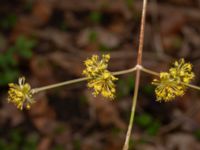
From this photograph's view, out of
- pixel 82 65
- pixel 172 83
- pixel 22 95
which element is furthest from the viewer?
pixel 82 65

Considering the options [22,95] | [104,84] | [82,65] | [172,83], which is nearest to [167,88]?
[172,83]

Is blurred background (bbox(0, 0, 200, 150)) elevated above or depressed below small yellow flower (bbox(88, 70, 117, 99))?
above

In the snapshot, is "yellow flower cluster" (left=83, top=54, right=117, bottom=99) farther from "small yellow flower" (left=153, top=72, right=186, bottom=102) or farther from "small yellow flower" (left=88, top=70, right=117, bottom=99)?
"small yellow flower" (left=153, top=72, right=186, bottom=102)

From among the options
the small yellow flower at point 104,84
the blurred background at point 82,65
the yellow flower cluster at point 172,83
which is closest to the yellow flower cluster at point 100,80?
the small yellow flower at point 104,84

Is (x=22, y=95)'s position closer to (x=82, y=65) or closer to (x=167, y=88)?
(x=167, y=88)

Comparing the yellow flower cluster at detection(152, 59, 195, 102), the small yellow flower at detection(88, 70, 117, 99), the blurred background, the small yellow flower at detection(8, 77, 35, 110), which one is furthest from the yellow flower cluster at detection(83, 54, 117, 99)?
the blurred background

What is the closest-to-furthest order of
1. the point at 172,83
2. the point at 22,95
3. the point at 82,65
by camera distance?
the point at 172,83
the point at 22,95
the point at 82,65

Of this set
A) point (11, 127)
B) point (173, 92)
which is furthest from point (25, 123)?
point (173, 92)

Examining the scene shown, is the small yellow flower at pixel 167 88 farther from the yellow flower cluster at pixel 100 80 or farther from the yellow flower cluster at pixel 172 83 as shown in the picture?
the yellow flower cluster at pixel 100 80

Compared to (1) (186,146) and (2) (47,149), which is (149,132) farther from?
(2) (47,149)
